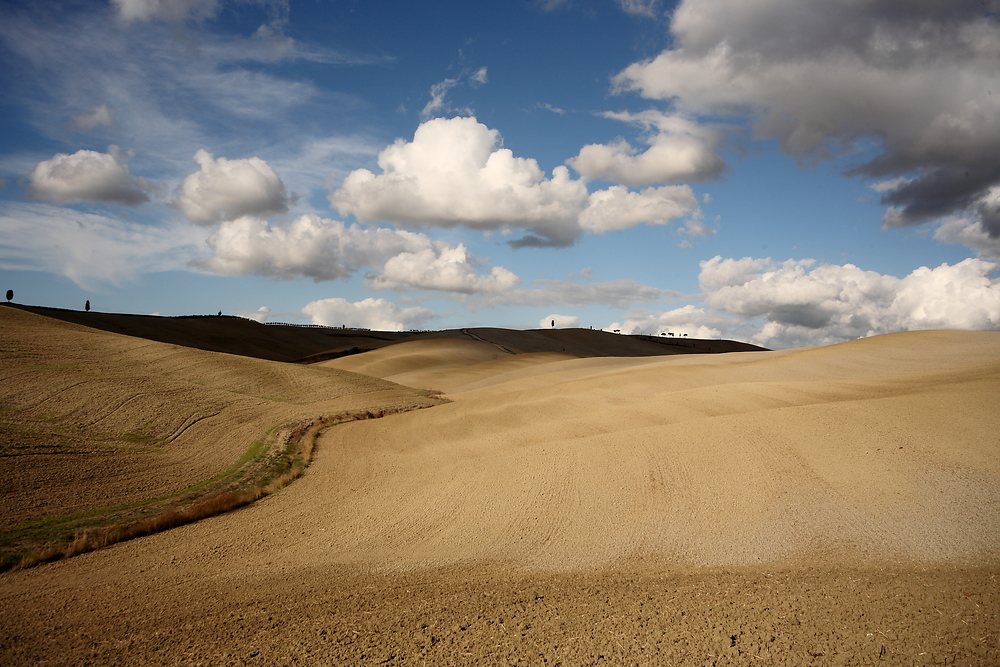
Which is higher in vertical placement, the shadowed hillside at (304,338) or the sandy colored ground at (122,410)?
the shadowed hillside at (304,338)

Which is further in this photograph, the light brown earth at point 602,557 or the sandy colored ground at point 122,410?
the sandy colored ground at point 122,410

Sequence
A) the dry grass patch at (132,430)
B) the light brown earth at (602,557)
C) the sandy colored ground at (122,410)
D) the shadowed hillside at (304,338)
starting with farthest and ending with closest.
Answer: the shadowed hillside at (304,338) → the sandy colored ground at (122,410) → the dry grass patch at (132,430) → the light brown earth at (602,557)

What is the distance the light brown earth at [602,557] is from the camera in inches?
312

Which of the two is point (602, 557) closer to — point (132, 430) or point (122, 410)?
point (132, 430)

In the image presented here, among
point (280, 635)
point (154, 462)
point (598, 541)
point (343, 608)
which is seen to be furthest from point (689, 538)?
point (154, 462)

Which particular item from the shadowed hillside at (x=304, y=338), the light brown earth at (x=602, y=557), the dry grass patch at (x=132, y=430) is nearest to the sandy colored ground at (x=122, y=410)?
the dry grass patch at (x=132, y=430)

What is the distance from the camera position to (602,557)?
36.1 ft

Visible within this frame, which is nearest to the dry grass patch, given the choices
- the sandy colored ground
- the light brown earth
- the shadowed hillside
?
the sandy colored ground

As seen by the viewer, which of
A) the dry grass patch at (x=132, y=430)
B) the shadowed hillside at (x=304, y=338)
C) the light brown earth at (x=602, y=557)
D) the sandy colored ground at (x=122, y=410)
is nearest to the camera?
the light brown earth at (x=602, y=557)

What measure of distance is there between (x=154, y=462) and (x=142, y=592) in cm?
1073

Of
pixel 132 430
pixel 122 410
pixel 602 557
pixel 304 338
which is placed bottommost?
pixel 132 430

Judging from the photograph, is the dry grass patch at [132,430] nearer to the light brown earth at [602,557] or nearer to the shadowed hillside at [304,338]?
the light brown earth at [602,557]

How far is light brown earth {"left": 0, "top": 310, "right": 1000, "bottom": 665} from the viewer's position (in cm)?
793

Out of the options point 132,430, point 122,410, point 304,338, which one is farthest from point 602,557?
point 304,338
